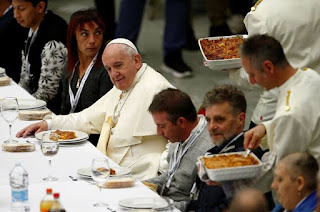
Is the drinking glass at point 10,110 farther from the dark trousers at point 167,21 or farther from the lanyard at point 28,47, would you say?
the dark trousers at point 167,21

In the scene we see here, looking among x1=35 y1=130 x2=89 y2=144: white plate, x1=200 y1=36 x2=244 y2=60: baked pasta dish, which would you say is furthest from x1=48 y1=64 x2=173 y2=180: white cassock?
x1=200 y1=36 x2=244 y2=60: baked pasta dish

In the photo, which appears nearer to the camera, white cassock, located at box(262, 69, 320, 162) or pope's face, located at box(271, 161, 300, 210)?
pope's face, located at box(271, 161, 300, 210)

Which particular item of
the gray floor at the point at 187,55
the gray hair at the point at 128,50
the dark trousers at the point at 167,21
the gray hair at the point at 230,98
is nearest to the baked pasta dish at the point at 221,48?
the gray hair at the point at 128,50

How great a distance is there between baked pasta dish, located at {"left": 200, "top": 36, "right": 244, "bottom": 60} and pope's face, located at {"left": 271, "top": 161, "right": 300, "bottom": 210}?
165 cm

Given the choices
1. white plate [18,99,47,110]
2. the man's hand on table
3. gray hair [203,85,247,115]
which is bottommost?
white plate [18,99,47,110]

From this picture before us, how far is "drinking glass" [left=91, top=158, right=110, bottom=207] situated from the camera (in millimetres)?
4602

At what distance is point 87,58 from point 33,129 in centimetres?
97

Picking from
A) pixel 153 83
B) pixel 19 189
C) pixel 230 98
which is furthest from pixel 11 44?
pixel 19 189

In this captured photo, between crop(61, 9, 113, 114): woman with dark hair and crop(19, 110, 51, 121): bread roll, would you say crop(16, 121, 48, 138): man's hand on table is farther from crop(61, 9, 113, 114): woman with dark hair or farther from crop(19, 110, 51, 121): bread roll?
crop(61, 9, 113, 114): woman with dark hair

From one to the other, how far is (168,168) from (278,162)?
1192mm

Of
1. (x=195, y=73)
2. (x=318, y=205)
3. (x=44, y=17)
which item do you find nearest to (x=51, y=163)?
(x=318, y=205)

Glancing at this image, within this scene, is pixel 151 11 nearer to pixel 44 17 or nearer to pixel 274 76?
pixel 44 17

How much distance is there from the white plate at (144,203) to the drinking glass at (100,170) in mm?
118

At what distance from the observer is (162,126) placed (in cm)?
523
